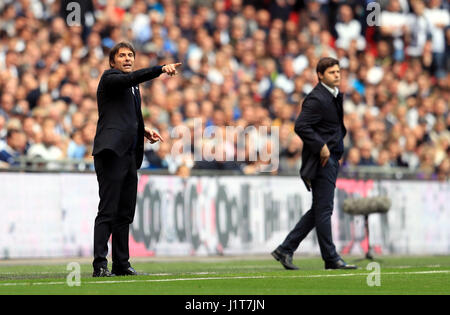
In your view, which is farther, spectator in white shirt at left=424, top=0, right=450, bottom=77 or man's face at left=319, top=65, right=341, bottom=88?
spectator in white shirt at left=424, top=0, right=450, bottom=77

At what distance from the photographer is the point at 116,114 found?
10.3 meters

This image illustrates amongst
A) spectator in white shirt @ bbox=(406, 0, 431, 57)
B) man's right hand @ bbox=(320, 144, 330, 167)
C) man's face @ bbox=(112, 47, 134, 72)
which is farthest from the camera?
spectator in white shirt @ bbox=(406, 0, 431, 57)

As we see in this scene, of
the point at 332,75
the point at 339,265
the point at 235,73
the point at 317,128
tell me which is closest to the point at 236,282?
the point at 339,265

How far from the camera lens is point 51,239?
51.6 ft

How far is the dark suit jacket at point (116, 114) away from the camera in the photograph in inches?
399

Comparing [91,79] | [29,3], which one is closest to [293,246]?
[91,79]

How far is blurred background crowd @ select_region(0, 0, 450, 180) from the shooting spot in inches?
647

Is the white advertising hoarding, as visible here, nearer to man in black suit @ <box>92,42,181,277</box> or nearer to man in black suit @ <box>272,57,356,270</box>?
man in black suit @ <box>272,57,356,270</box>

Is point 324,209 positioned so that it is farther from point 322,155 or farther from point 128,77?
point 128,77

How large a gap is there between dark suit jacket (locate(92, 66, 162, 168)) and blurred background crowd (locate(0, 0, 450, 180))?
5002mm

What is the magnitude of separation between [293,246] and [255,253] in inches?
205

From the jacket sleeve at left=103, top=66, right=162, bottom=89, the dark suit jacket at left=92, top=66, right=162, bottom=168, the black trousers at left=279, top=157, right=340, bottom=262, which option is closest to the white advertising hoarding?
the black trousers at left=279, top=157, right=340, bottom=262

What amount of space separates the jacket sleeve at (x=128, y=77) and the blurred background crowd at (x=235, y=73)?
16.9 ft
